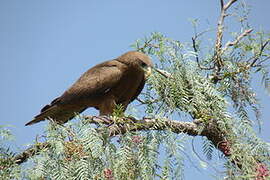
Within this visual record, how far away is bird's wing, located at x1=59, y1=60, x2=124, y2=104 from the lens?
4.72 metres

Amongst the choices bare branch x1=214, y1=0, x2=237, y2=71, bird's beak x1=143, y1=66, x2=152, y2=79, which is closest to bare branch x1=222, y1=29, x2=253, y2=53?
bare branch x1=214, y1=0, x2=237, y2=71

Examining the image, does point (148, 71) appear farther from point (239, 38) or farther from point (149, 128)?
point (149, 128)

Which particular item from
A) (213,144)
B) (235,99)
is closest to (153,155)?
(213,144)

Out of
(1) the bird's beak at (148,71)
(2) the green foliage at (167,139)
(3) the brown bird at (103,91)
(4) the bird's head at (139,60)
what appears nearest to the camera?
(2) the green foliage at (167,139)

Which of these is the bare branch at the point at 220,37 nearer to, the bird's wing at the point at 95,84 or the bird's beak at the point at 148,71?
the bird's beak at the point at 148,71

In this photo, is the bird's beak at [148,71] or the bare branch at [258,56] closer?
the bare branch at [258,56]

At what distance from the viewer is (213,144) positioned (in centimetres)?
357

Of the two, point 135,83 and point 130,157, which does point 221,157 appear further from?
point 135,83

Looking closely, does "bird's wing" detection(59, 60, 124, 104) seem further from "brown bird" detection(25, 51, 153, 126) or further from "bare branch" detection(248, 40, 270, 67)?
→ "bare branch" detection(248, 40, 270, 67)

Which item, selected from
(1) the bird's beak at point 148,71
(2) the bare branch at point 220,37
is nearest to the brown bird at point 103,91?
(1) the bird's beak at point 148,71

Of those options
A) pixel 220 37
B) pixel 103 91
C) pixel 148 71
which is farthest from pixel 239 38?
pixel 103 91

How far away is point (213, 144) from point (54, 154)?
1.25m

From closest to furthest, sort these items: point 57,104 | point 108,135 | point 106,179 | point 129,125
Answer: point 106,179 < point 108,135 < point 129,125 < point 57,104

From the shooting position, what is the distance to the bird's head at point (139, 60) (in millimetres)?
4482
